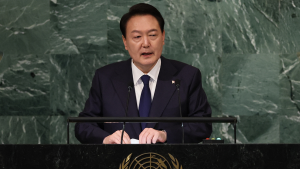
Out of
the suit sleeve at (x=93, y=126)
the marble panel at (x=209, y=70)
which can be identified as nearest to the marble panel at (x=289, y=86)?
the marble panel at (x=209, y=70)

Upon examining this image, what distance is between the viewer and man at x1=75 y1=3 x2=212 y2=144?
2621 millimetres

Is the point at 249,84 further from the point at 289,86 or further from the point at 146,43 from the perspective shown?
the point at 146,43

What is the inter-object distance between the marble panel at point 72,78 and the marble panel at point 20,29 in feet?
0.92

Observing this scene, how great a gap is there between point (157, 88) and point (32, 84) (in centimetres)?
219

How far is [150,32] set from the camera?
105 inches

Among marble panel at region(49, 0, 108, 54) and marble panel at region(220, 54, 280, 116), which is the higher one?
marble panel at region(49, 0, 108, 54)

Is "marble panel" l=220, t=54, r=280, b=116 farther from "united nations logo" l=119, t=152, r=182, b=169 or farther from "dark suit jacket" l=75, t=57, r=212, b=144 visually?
"united nations logo" l=119, t=152, r=182, b=169

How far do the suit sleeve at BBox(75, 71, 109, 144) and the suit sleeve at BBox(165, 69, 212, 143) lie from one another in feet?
1.41

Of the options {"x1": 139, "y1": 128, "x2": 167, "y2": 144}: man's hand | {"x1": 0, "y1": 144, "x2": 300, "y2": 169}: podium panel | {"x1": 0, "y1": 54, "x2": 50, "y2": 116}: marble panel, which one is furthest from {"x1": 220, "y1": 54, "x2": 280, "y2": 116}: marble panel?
{"x1": 0, "y1": 144, "x2": 300, "y2": 169}: podium panel

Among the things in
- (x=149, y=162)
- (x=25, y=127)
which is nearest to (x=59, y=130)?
(x=25, y=127)

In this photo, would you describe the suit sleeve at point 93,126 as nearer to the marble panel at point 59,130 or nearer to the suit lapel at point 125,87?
the suit lapel at point 125,87

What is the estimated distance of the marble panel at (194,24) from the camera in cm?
435

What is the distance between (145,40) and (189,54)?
1802 millimetres

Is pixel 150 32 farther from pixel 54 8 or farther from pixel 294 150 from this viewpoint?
pixel 54 8
